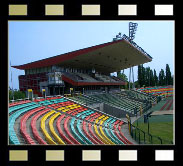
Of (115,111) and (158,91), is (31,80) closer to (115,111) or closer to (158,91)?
(115,111)

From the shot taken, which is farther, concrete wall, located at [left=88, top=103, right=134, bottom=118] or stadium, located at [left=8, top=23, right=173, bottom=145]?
concrete wall, located at [left=88, top=103, right=134, bottom=118]

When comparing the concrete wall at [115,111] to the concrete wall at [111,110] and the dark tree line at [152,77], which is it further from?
the dark tree line at [152,77]

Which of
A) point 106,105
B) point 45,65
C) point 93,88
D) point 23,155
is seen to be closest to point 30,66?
point 45,65

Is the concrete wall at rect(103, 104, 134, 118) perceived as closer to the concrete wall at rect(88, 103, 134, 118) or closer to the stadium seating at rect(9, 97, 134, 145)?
the concrete wall at rect(88, 103, 134, 118)

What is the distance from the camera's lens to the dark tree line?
246ft

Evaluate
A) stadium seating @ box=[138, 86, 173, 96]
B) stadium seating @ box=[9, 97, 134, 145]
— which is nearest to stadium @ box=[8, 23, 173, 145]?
stadium seating @ box=[9, 97, 134, 145]

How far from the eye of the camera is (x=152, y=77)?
7531 centimetres

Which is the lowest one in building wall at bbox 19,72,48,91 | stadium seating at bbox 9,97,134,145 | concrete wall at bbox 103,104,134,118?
concrete wall at bbox 103,104,134,118

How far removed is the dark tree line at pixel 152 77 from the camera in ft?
246

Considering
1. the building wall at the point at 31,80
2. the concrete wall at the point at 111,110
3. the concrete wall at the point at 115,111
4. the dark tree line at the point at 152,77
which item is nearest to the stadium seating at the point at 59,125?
the concrete wall at the point at 111,110

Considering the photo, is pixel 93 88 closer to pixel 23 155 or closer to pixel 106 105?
pixel 106 105

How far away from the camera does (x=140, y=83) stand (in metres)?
76.0

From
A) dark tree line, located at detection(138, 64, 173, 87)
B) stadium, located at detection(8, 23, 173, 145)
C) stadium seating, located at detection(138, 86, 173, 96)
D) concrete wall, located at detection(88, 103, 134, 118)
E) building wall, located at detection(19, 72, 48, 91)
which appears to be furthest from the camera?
dark tree line, located at detection(138, 64, 173, 87)
